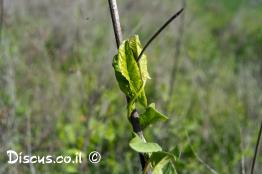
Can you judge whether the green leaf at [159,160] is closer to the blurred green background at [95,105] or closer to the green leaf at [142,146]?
the green leaf at [142,146]

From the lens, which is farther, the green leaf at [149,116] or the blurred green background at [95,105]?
the blurred green background at [95,105]

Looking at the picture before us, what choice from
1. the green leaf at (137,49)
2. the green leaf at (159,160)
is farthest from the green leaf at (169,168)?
the green leaf at (137,49)

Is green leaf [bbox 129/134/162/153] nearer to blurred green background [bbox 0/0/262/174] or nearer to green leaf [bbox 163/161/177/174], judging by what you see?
green leaf [bbox 163/161/177/174]

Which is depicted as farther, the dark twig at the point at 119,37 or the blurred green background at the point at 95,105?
the blurred green background at the point at 95,105

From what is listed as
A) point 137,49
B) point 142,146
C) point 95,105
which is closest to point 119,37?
point 137,49

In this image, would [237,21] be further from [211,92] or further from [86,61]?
[86,61]

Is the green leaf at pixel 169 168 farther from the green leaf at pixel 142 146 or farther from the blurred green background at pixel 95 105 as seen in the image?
the blurred green background at pixel 95 105

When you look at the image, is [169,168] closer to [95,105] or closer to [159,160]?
[159,160]

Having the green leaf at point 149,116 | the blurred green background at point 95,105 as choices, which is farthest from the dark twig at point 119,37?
the blurred green background at point 95,105

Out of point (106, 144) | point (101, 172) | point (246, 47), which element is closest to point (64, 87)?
point (106, 144)

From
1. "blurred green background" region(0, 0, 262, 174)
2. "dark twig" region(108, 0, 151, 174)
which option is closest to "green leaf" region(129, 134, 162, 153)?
"dark twig" region(108, 0, 151, 174)

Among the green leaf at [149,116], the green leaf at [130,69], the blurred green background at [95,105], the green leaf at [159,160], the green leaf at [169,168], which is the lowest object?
the blurred green background at [95,105]

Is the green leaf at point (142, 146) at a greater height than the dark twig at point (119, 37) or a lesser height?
lesser
